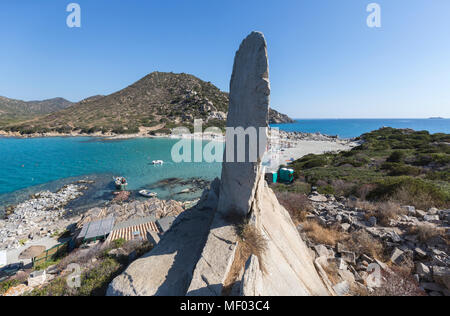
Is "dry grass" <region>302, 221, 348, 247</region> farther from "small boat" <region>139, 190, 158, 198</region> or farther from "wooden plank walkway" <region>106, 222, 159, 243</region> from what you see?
"small boat" <region>139, 190, 158, 198</region>

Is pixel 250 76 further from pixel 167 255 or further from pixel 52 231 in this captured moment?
pixel 52 231

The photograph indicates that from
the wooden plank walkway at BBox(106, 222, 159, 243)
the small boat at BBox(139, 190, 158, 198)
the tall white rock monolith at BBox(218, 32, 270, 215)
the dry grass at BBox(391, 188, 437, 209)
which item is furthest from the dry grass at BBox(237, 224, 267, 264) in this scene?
the small boat at BBox(139, 190, 158, 198)

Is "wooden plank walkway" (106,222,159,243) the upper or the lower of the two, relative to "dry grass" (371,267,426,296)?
lower

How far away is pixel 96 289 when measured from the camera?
5082 millimetres

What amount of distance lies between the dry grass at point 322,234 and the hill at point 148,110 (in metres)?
62.8

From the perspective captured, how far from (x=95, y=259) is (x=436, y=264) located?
36.3ft

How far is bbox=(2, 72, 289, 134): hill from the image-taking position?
71.8m

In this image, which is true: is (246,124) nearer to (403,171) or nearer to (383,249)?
(383,249)

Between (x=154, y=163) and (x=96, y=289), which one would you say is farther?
(x=154, y=163)

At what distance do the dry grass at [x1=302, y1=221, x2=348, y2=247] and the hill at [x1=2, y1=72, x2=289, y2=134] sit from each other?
206ft

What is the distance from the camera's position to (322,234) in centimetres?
680

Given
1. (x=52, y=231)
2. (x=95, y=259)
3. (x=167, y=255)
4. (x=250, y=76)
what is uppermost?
(x=250, y=76)
